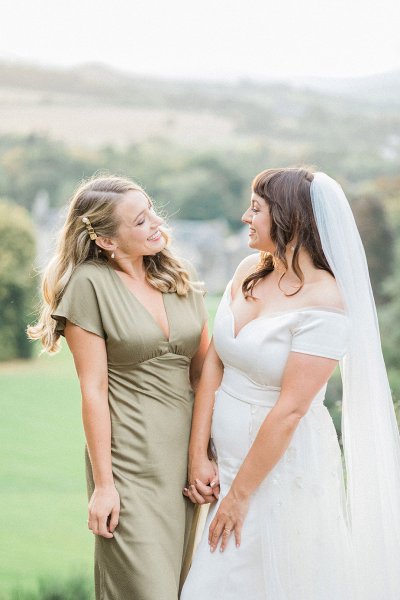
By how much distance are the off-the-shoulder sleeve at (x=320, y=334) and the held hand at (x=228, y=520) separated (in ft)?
1.41

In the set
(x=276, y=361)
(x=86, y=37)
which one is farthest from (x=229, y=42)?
(x=276, y=361)

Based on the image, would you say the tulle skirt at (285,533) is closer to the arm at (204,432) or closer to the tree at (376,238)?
the arm at (204,432)

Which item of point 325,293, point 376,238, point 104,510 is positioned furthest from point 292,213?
point 376,238

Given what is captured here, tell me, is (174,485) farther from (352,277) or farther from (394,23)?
(394,23)

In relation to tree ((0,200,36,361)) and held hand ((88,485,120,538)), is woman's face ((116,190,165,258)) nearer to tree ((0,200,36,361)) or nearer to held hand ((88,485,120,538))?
held hand ((88,485,120,538))

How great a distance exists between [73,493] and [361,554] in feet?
6.66

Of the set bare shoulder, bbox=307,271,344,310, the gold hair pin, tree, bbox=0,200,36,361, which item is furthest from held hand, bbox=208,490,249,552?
tree, bbox=0,200,36,361

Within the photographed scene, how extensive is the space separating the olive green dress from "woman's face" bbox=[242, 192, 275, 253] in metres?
0.29

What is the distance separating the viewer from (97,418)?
7.14ft

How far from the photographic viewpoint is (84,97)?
4.35 metres

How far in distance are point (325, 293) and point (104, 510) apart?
78cm

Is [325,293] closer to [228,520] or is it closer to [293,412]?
[293,412]

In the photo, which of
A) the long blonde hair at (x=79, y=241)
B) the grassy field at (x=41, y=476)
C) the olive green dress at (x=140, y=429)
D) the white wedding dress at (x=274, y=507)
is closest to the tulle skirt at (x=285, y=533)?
the white wedding dress at (x=274, y=507)

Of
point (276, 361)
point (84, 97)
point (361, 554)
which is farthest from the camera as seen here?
point (84, 97)
